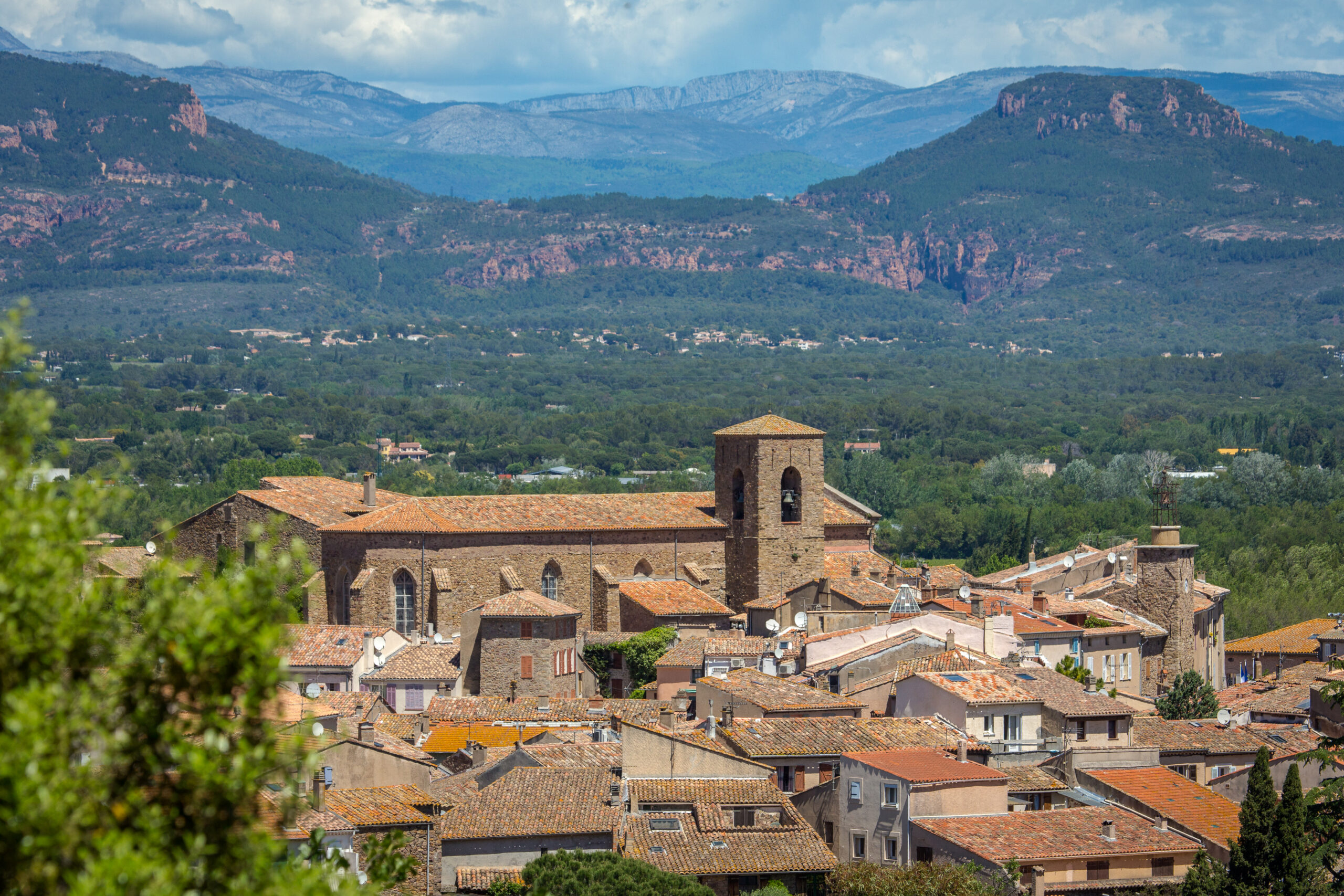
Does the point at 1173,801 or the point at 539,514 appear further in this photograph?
the point at 539,514

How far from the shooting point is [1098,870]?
26828 millimetres

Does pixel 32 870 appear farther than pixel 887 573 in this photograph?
No

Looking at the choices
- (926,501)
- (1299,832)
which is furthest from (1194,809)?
(926,501)

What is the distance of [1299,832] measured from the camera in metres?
25.1

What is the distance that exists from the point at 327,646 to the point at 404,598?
15.1ft

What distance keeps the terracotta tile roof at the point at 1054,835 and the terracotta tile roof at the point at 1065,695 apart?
190 inches

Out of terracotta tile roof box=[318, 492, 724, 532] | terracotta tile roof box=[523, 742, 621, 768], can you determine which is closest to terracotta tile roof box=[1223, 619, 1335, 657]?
terracotta tile roof box=[318, 492, 724, 532]

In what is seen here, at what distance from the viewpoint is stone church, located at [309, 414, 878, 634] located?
46219 millimetres

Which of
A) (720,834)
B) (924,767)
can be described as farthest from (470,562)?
(720,834)

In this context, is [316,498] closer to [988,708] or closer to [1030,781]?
[988,708]

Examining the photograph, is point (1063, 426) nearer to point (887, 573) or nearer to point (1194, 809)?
point (887, 573)

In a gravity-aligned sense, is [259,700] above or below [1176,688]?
above

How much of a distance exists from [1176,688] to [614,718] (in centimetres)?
1386

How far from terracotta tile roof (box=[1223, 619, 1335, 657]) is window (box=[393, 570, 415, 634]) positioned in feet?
77.3
